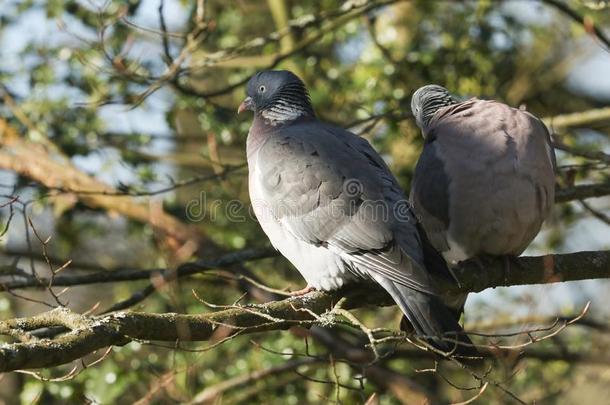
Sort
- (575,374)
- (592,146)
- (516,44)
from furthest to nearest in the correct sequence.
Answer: (516,44)
(575,374)
(592,146)

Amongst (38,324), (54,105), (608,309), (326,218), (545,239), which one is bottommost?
(608,309)

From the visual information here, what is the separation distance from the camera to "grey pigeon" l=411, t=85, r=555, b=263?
4688 mm

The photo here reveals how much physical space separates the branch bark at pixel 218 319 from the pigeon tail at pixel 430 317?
0.89 ft

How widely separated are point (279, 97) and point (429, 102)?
96cm

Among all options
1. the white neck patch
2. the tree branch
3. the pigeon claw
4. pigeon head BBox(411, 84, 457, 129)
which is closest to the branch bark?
the pigeon claw

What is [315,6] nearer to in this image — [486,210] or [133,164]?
[133,164]

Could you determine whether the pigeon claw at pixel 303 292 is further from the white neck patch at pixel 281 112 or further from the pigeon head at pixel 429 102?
the pigeon head at pixel 429 102

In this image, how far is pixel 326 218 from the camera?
177 inches

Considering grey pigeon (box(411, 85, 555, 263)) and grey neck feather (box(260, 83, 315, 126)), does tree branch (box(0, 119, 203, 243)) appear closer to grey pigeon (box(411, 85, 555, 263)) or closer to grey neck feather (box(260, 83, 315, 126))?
grey neck feather (box(260, 83, 315, 126))

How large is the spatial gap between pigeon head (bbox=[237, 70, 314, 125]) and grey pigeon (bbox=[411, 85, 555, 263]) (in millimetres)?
886

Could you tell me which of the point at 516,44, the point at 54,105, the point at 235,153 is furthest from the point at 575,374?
the point at 54,105

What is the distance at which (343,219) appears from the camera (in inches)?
175

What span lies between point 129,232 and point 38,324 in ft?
14.4

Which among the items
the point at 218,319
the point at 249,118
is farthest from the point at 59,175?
the point at 218,319
